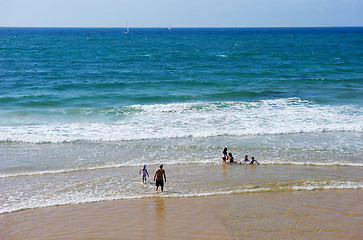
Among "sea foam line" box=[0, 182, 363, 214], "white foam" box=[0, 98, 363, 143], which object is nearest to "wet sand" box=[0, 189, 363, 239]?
"sea foam line" box=[0, 182, 363, 214]

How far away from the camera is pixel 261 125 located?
21.2 m

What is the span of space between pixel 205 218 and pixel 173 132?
9.80m

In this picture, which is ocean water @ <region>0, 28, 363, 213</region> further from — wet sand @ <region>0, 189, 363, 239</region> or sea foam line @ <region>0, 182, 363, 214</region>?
wet sand @ <region>0, 189, 363, 239</region>

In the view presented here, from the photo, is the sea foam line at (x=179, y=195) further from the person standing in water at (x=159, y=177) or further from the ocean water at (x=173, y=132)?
the person standing in water at (x=159, y=177)

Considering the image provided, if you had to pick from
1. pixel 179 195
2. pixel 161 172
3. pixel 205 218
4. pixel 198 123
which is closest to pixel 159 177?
pixel 161 172

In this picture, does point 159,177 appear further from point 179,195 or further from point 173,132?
point 173,132

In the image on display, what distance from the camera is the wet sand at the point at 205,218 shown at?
973cm

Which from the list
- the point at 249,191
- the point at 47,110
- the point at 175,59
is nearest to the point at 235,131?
the point at 249,191

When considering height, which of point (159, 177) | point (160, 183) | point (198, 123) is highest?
point (198, 123)

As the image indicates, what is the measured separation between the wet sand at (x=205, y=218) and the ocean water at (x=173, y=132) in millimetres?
695

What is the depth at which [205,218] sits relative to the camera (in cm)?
1055

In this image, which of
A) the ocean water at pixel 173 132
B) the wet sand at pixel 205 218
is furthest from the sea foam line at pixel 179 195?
the wet sand at pixel 205 218

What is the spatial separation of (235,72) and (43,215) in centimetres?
3300

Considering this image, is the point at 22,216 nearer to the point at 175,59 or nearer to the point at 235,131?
the point at 235,131
